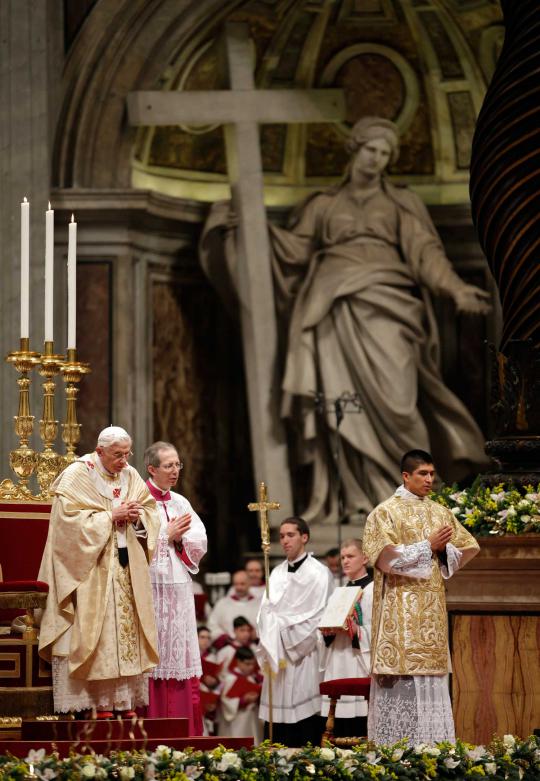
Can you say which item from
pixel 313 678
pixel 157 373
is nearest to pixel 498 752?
pixel 313 678

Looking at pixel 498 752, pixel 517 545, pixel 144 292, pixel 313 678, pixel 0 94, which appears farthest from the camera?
pixel 144 292

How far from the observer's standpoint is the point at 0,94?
478 inches

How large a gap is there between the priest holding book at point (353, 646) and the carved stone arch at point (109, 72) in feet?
15.3

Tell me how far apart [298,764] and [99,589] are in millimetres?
1273

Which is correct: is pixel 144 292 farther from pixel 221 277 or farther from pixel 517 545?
pixel 517 545

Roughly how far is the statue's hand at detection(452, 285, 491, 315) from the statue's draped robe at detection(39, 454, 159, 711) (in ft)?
19.0

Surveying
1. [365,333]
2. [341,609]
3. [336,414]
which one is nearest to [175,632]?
[341,609]

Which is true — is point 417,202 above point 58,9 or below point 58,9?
below

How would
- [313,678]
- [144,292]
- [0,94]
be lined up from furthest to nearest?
[144,292] < [0,94] < [313,678]

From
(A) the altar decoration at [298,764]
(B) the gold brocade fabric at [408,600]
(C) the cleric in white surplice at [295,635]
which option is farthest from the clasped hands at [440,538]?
(C) the cleric in white surplice at [295,635]

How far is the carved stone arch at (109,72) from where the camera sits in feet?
40.8

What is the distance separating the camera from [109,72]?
12.5 metres

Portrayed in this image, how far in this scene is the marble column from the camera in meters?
12.0

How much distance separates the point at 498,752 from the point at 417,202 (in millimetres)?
6969
